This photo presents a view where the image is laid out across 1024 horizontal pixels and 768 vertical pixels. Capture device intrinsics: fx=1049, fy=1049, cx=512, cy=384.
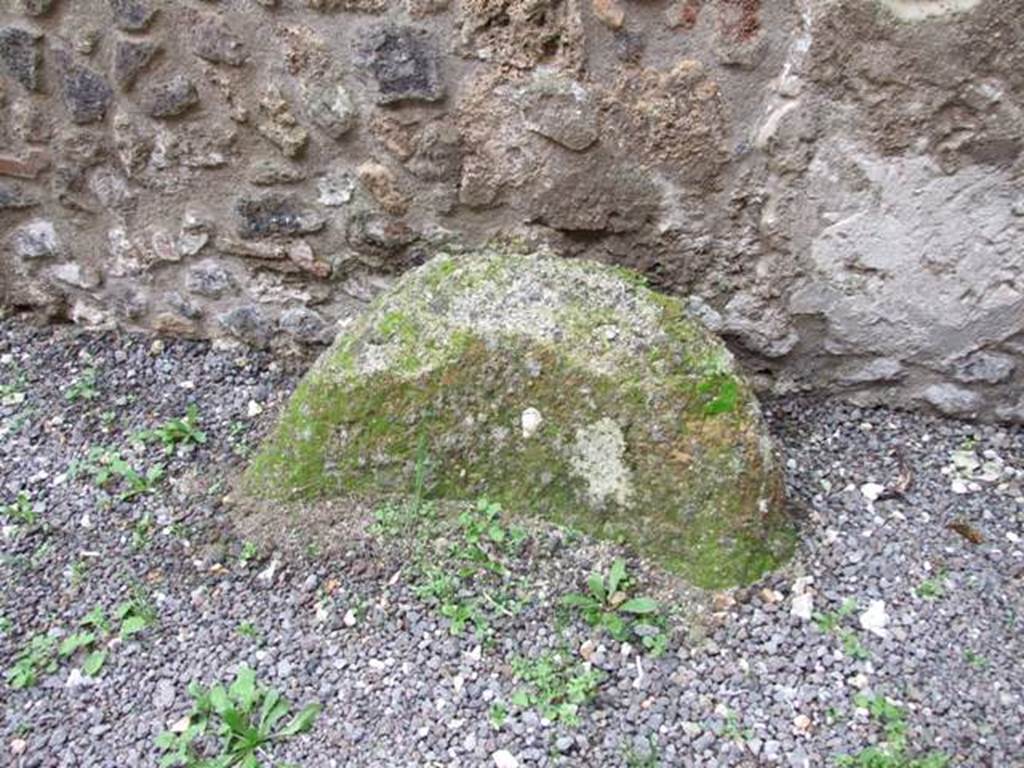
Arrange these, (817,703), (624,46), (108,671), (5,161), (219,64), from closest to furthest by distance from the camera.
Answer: (817,703), (108,671), (624,46), (219,64), (5,161)

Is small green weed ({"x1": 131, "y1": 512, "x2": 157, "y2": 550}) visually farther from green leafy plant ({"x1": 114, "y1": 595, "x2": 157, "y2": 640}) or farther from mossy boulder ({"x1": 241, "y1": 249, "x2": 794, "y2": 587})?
mossy boulder ({"x1": 241, "y1": 249, "x2": 794, "y2": 587})

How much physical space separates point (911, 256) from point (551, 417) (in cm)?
88

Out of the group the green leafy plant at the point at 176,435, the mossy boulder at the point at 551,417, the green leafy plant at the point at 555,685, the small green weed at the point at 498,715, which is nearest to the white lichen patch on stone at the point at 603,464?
the mossy boulder at the point at 551,417

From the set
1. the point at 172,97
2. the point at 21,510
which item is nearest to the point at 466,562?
the point at 21,510

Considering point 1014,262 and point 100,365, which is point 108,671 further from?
point 1014,262

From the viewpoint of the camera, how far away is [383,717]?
1.88 meters

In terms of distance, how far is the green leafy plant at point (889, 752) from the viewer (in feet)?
5.67

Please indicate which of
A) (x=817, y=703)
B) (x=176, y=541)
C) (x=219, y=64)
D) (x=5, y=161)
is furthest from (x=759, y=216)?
(x=5, y=161)

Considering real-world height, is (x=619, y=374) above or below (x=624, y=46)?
below

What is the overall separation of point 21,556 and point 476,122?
1.38m

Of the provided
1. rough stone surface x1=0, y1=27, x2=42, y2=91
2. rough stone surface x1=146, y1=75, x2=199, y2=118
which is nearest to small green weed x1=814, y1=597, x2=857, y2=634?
rough stone surface x1=146, y1=75, x2=199, y2=118

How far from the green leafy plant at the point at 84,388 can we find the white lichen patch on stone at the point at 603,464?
1339 millimetres

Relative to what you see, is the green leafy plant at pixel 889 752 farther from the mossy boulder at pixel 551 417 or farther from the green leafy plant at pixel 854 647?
the mossy boulder at pixel 551 417

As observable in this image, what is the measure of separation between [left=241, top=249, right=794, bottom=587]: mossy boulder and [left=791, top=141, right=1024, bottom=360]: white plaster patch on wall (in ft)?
1.37
